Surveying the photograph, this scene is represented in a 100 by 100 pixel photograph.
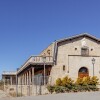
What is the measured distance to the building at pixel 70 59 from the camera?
3906cm

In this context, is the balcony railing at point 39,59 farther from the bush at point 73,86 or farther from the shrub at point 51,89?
the shrub at point 51,89

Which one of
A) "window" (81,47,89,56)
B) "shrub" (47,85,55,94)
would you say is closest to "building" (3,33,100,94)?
"window" (81,47,89,56)

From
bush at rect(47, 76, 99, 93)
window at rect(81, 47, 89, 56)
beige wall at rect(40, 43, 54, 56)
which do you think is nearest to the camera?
bush at rect(47, 76, 99, 93)

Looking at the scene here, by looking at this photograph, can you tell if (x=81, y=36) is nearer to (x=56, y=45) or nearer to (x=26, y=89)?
(x=56, y=45)

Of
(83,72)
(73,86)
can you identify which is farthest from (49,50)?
(73,86)

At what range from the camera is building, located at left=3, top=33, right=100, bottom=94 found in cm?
3906

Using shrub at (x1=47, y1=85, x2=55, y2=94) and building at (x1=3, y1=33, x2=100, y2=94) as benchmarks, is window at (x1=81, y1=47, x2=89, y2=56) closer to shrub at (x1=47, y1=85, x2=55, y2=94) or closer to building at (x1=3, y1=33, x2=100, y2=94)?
building at (x1=3, y1=33, x2=100, y2=94)

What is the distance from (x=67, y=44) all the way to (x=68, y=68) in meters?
2.81

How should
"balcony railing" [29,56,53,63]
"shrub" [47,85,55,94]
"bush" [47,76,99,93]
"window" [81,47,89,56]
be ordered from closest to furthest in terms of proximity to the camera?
"bush" [47,76,99,93]
"shrub" [47,85,55,94]
"balcony railing" [29,56,53,63]
"window" [81,47,89,56]

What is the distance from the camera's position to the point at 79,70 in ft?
132

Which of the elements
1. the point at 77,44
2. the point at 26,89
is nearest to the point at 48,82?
the point at 26,89

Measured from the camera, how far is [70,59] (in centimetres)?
3981

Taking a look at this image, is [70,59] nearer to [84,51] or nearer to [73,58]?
[73,58]

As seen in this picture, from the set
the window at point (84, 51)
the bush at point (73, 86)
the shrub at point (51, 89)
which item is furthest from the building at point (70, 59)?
the bush at point (73, 86)
